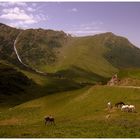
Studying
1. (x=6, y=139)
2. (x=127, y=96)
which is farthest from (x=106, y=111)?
(x=6, y=139)

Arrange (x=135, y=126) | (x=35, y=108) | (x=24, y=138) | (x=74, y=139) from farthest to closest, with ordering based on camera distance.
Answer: (x=35, y=108)
(x=135, y=126)
(x=24, y=138)
(x=74, y=139)

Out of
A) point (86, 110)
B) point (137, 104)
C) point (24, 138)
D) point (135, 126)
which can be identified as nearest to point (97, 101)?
point (86, 110)

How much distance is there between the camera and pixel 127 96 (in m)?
76.4

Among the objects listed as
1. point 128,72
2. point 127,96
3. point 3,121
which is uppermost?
point 128,72

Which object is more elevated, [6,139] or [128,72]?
[128,72]

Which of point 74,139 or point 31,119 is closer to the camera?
point 74,139

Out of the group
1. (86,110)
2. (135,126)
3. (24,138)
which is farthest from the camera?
(86,110)

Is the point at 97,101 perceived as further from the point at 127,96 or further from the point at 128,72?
the point at 128,72

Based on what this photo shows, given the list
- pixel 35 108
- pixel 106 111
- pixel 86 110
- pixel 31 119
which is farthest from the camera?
pixel 35 108

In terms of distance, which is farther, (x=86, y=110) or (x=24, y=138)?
(x=86, y=110)

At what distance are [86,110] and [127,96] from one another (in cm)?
992

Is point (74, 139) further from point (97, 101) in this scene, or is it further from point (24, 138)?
point (97, 101)

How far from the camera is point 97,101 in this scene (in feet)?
258

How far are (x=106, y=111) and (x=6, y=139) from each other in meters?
30.7
